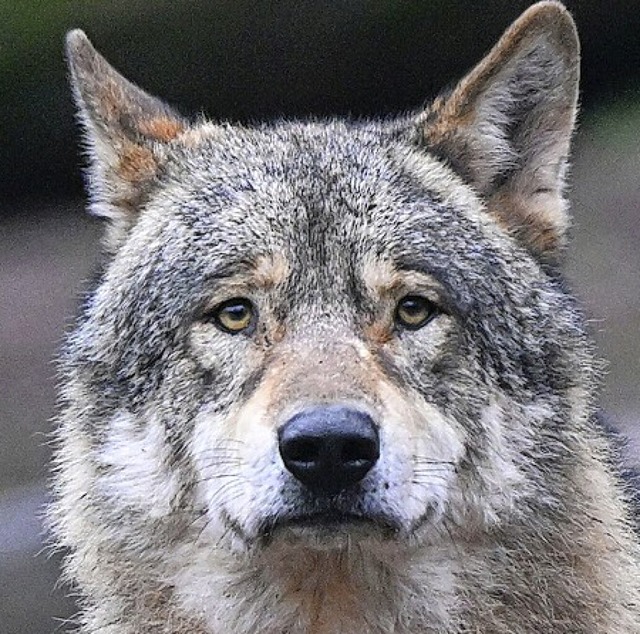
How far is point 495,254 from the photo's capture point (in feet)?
12.6

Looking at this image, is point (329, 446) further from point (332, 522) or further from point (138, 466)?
point (138, 466)

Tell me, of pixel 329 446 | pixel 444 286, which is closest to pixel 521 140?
pixel 444 286

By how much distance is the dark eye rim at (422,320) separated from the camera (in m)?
3.57

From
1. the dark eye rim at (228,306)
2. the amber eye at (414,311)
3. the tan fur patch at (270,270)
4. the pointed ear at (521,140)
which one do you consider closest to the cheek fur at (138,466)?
the dark eye rim at (228,306)

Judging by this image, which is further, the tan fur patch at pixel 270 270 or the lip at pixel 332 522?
the tan fur patch at pixel 270 270

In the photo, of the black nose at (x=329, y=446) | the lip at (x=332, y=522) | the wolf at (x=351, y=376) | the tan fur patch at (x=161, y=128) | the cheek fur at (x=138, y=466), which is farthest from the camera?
the tan fur patch at (x=161, y=128)

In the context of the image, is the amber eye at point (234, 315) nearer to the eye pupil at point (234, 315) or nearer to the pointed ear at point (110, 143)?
the eye pupil at point (234, 315)

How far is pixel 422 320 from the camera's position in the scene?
11.8ft

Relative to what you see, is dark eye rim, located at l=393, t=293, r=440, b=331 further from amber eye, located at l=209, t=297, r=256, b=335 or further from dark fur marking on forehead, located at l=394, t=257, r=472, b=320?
amber eye, located at l=209, t=297, r=256, b=335

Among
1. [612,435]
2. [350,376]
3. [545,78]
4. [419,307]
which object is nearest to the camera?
[350,376]

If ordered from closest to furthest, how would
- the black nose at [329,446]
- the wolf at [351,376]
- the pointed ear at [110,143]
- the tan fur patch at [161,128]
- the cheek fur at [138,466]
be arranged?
the black nose at [329,446]
the wolf at [351,376]
the cheek fur at [138,466]
the pointed ear at [110,143]
the tan fur patch at [161,128]

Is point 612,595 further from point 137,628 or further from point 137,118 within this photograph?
point 137,118

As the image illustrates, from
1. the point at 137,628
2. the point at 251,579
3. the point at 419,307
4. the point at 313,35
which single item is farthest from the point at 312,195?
the point at 313,35

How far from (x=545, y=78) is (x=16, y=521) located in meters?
3.43
